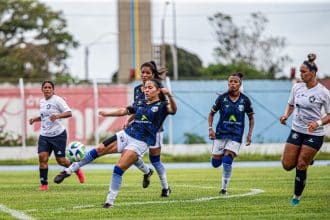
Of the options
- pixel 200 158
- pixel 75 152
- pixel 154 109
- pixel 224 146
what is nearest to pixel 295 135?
pixel 154 109

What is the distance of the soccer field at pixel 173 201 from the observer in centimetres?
1262

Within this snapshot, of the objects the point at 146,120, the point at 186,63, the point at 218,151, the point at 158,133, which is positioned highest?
the point at 146,120

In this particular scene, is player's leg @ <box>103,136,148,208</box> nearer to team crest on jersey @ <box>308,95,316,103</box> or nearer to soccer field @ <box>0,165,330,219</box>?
soccer field @ <box>0,165,330,219</box>

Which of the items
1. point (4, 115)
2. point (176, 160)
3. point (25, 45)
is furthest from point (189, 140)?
point (25, 45)

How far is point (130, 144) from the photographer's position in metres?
13.8

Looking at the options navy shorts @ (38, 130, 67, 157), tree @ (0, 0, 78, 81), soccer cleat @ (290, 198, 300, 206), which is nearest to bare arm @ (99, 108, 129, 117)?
soccer cleat @ (290, 198, 300, 206)

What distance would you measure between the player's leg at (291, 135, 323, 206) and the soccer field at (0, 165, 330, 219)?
0.66ft

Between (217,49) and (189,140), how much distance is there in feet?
146

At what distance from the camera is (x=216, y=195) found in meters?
16.1

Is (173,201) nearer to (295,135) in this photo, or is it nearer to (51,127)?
(295,135)

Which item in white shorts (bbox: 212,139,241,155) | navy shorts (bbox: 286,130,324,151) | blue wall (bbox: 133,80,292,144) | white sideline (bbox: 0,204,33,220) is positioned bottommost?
blue wall (bbox: 133,80,292,144)

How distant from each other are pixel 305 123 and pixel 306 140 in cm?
28

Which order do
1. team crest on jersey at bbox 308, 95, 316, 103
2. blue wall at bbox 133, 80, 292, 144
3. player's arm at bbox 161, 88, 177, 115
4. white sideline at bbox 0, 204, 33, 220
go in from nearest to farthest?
1. white sideline at bbox 0, 204, 33, 220
2. player's arm at bbox 161, 88, 177, 115
3. team crest on jersey at bbox 308, 95, 316, 103
4. blue wall at bbox 133, 80, 292, 144

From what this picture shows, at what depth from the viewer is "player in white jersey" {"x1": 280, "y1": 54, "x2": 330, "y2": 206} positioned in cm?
1420
